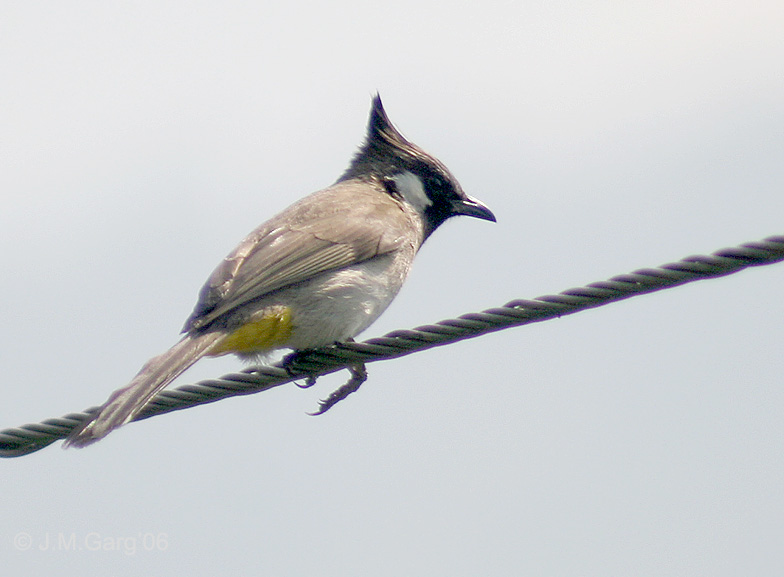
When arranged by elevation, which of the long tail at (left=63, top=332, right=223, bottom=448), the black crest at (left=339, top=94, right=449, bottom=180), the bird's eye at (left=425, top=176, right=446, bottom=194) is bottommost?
the long tail at (left=63, top=332, right=223, bottom=448)

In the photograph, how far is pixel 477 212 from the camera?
674 centimetres

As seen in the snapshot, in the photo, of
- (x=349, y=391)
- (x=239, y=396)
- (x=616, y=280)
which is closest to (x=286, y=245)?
(x=349, y=391)

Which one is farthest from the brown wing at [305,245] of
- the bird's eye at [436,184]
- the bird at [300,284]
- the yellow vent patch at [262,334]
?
the bird's eye at [436,184]

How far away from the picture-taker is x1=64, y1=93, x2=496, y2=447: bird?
455cm

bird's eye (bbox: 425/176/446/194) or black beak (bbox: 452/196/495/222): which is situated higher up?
bird's eye (bbox: 425/176/446/194)

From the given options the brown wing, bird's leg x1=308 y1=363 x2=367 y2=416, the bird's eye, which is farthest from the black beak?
bird's leg x1=308 y1=363 x2=367 y2=416

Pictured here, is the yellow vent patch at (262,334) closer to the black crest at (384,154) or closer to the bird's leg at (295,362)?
the bird's leg at (295,362)

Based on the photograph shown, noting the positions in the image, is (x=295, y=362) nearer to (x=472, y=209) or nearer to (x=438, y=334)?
(x=438, y=334)

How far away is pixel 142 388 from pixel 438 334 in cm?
127

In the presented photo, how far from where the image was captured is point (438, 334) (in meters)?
3.83

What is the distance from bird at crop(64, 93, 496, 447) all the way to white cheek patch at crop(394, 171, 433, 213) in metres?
0.02

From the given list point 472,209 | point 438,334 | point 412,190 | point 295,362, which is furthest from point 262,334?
point 472,209

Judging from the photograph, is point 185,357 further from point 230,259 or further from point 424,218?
point 424,218

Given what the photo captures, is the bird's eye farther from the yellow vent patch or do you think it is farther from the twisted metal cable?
the twisted metal cable
